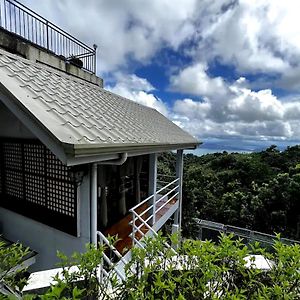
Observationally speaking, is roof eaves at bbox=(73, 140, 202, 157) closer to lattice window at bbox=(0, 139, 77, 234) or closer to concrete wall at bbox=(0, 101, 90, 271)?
concrete wall at bbox=(0, 101, 90, 271)

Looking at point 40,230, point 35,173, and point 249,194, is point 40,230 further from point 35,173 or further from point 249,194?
point 249,194

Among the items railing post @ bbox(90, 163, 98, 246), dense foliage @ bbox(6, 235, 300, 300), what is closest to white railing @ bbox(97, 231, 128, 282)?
dense foliage @ bbox(6, 235, 300, 300)

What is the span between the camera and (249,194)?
24109 mm

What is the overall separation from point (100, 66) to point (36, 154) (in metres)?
9.46

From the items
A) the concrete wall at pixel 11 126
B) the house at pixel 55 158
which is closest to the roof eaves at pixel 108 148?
the house at pixel 55 158

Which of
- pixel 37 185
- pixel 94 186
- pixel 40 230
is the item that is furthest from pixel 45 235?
pixel 94 186

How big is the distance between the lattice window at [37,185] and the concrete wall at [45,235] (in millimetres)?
194

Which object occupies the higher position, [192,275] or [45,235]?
[192,275]

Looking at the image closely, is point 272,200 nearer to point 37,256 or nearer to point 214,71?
point 214,71

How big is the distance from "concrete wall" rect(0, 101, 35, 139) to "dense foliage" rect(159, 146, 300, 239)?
1586 cm

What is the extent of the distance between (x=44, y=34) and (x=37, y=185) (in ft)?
24.0

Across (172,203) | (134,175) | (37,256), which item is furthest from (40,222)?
(172,203)

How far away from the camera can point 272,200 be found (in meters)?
21.7

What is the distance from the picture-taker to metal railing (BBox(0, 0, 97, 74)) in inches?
319
